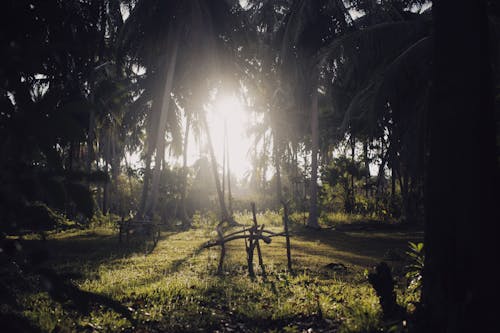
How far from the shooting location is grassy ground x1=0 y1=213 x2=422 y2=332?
398cm

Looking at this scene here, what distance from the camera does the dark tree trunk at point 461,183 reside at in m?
3.20

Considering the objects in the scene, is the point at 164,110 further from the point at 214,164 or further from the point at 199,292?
the point at 199,292

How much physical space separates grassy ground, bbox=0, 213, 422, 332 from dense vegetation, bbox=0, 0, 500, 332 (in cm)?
3

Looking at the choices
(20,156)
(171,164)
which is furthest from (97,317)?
(171,164)

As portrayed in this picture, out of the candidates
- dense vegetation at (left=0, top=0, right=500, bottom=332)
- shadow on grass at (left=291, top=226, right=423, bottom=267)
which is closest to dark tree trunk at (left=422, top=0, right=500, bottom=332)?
dense vegetation at (left=0, top=0, right=500, bottom=332)

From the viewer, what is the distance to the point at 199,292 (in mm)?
5773

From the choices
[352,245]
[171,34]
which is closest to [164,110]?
[171,34]

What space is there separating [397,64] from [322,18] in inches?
221

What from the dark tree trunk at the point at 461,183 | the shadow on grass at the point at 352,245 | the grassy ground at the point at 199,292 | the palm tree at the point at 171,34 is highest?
the palm tree at the point at 171,34

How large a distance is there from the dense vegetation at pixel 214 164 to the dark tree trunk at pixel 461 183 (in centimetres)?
1

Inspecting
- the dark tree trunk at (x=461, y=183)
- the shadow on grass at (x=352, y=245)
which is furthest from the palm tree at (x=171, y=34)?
the dark tree trunk at (x=461, y=183)

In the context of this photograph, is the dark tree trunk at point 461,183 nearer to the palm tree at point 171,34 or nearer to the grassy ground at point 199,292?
the grassy ground at point 199,292

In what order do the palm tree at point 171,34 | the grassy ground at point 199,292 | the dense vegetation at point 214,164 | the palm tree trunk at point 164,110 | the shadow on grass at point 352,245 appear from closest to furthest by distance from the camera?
the dense vegetation at point 214,164 → the grassy ground at point 199,292 → the shadow on grass at point 352,245 → the palm tree at point 171,34 → the palm tree trunk at point 164,110

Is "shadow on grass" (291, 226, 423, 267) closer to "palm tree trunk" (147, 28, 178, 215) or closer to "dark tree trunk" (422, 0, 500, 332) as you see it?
"dark tree trunk" (422, 0, 500, 332)
